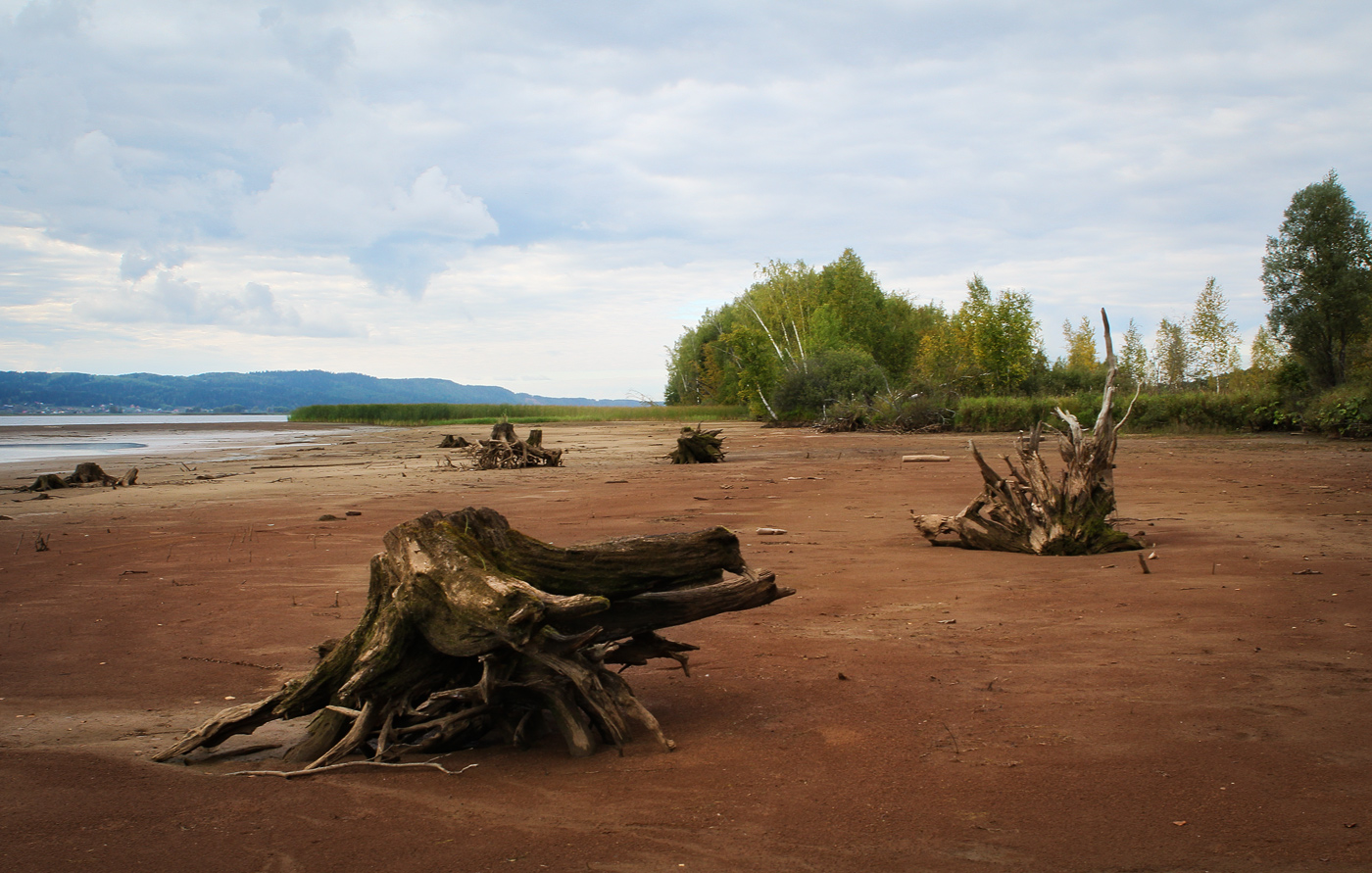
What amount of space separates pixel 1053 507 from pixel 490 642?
750 cm

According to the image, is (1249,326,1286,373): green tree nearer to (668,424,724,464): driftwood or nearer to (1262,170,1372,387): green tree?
(1262,170,1372,387): green tree

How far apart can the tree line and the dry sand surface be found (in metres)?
5.93

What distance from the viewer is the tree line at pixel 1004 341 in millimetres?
34094

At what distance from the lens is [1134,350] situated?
5556 centimetres

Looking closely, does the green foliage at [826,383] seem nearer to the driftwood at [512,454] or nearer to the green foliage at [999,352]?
the green foliage at [999,352]

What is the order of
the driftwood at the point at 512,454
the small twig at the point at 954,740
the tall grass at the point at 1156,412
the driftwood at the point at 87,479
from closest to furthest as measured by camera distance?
the small twig at the point at 954,740, the driftwood at the point at 87,479, the driftwood at the point at 512,454, the tall grass at the point at 1156,412

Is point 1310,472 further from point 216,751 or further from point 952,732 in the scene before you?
point 216,751

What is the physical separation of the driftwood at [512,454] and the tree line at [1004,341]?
14.7 metres

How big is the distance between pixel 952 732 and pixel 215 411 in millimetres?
184753

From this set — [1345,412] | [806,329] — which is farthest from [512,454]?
[806,329]

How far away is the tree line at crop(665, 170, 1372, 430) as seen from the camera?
34.1 m

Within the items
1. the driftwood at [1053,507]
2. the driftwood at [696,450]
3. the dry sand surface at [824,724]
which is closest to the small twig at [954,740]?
the dry sand surface at [824,724]

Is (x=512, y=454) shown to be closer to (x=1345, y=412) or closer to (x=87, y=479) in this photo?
(x=87, y=479)

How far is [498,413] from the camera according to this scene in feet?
249
